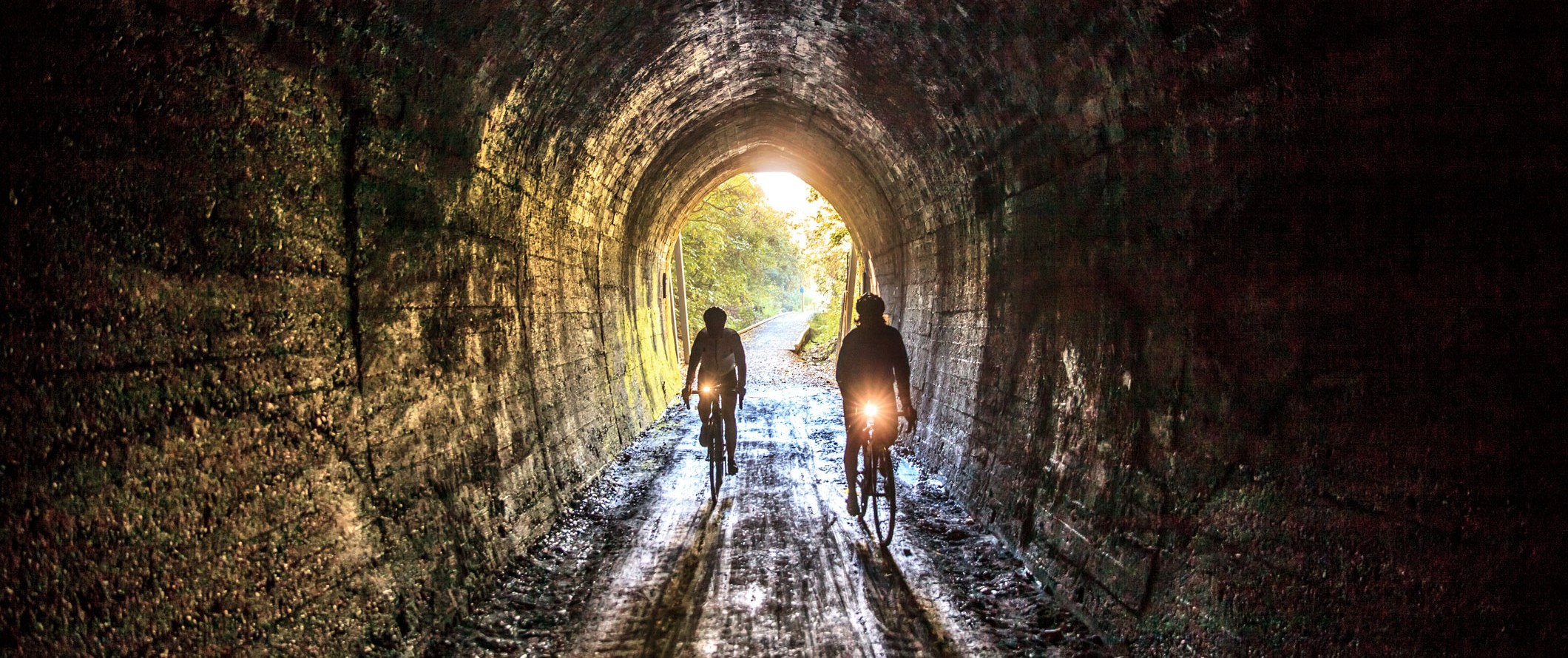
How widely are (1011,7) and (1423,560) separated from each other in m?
3.30

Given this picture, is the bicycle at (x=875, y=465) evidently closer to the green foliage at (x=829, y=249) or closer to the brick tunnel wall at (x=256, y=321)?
the brick tunnel wall at (x=256, y=321)

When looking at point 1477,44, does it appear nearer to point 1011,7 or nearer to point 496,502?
point 1011,7

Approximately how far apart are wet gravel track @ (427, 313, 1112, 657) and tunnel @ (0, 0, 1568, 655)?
0.30 metres

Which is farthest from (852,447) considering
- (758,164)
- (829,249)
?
(829,249)

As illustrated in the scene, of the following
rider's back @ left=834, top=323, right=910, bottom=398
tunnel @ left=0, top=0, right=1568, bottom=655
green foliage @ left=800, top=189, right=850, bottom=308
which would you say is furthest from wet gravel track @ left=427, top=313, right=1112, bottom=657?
green foliage @ left=800, top=189, right=850, bottom=308

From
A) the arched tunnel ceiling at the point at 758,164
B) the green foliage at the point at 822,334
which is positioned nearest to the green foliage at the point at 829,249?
the green foliage at the point at 822,334

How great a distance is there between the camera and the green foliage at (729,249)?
2419 centimetres

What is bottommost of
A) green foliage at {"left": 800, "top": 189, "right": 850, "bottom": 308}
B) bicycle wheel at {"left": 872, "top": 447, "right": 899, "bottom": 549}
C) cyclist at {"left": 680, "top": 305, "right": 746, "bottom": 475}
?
bicycle wheel at {"left": 872, "top": 447, "right": 899, "bottom": 549}

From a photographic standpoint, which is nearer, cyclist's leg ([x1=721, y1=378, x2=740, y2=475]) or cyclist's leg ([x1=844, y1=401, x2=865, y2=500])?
cyclist's leg ([x1=844, y1=401, x2=865, y2=500])

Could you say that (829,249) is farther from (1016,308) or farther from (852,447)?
(852,447)

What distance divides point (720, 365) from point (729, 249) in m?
21.9

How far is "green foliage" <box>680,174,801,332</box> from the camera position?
79.4 ft

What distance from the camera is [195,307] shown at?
2.71 m

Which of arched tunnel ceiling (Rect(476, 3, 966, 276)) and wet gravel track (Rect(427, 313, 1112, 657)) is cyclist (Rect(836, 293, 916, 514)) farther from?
arched tunnel ceiling (Rect(476, 3, 966, 276))
